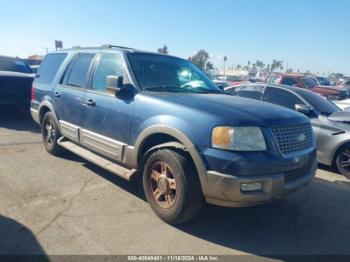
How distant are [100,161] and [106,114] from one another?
692 mm

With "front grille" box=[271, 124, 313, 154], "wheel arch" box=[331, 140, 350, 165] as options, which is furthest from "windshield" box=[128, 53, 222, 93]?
"wheel arch" box=[331, 140, 350, 165]

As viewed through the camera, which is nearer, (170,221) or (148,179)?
(170,221)

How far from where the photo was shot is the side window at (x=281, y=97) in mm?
7386

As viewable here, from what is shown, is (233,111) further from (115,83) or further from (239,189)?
(115,83)

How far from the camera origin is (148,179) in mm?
A: 4059

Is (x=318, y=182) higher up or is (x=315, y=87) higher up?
(x=315, y=87)

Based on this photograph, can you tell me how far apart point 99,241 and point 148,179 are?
3.11 ft

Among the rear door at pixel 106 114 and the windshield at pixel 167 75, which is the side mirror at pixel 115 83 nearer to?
the rear door at pixel 106 114

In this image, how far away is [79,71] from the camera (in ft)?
18.2

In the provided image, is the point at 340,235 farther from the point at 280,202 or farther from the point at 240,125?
the point at 240,125

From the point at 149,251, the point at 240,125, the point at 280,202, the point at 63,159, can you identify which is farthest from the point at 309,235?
the point at 63,159

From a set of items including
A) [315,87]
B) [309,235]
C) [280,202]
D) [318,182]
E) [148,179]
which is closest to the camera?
[309,235]

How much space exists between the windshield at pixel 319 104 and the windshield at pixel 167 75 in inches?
114

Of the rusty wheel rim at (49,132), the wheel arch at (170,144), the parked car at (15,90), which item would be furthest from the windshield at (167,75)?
the parked car at (15,90)
